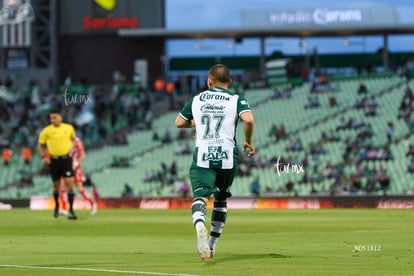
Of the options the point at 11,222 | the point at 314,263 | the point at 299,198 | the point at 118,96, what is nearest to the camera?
the point at 314,263

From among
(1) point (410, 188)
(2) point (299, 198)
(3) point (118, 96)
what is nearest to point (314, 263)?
(2) point (299, 198)

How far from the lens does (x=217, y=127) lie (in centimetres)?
1469

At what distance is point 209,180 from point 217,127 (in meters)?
0.69

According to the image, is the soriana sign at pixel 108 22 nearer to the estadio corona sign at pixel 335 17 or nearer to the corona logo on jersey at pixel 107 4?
the corona logo on jersey at pixel 107 4

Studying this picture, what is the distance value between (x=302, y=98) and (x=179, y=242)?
47336 millimetres

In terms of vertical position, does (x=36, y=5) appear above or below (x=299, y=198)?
above

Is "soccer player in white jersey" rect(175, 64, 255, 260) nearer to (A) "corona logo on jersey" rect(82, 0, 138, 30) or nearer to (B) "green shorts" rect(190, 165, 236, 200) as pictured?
(B) "green shorts" rect(190, 165, 236, 200)

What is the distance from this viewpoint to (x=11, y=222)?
2819cm

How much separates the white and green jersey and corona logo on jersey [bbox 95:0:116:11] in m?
61.1

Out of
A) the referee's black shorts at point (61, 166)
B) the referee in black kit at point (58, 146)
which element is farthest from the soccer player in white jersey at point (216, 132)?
the referee's black shorts at point (61, 166)

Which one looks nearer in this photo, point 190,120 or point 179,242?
point 190,120

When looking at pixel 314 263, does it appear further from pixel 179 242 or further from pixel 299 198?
pixel 299 198

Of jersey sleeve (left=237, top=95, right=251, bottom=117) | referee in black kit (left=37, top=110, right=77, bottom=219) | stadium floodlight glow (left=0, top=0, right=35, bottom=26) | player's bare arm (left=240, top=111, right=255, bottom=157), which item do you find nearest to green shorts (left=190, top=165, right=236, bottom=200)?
player's bare arm (left=240, top=111, right=255, bottom=157)

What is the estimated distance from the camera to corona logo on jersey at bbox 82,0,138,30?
75.8 metres
